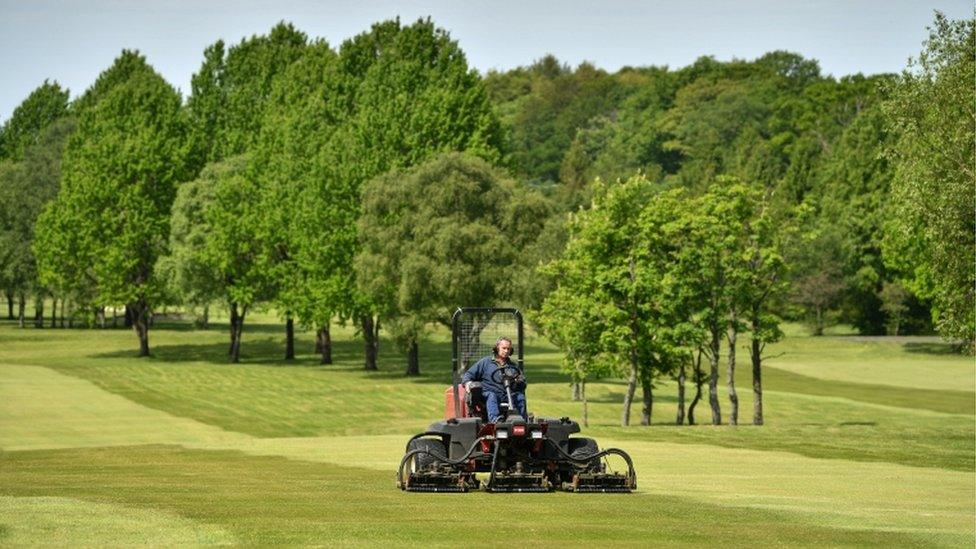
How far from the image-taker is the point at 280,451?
4675 cm

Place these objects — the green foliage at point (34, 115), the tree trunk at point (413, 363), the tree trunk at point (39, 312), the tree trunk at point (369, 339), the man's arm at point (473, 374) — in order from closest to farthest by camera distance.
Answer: the man's arm at point (473, 374) < the tree trunk at point (413, 363) < the tree trunk at point (369, 339) < the tree trunk at point (39, 312) < the green foliage at point (34, 115)

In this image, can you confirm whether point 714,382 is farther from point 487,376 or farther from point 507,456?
point 507,456

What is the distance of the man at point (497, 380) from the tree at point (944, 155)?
32.1 meters

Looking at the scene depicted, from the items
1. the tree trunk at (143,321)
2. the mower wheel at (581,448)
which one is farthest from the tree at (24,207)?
the mower wheel at (581,448)

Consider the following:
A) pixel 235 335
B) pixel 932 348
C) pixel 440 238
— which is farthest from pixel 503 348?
pixel 932 348

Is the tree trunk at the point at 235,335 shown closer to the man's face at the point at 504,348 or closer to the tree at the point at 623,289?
the tree at the point at 623,289

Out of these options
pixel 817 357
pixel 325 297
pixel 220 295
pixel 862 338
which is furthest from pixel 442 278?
pixel 862 338

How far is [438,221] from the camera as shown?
9569cm

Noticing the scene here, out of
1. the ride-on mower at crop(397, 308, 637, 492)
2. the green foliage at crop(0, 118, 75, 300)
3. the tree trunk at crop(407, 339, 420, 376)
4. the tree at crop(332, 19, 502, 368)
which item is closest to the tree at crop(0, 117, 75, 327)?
the green foliage at crop(0, 118, 75, 300)

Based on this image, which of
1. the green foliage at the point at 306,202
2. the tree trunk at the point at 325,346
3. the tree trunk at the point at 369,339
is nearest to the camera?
the green foliage at the point at 306,202

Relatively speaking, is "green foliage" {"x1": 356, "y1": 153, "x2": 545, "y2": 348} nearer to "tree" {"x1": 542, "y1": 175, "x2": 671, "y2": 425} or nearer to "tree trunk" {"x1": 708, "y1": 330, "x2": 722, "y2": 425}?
"tree" {"x1": 542, "y1": 175, "x2": 671, "y2": 425}

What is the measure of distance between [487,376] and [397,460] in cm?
1465

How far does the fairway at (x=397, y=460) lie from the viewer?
74.9ft

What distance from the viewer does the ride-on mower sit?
26125mm
